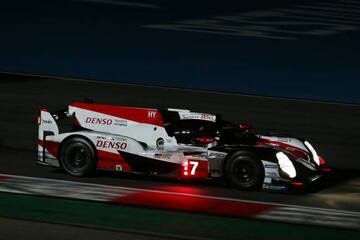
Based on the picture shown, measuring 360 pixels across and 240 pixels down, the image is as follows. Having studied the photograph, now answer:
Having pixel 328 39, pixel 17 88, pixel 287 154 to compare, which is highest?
pixel 328 39

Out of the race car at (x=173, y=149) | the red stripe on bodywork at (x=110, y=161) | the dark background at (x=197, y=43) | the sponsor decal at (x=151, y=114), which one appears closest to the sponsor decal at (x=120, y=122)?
the race car at (x=173, y=149)

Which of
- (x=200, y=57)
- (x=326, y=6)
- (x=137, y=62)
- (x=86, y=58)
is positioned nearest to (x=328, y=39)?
(x=326, y=6)

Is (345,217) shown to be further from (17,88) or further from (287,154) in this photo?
(17,88)

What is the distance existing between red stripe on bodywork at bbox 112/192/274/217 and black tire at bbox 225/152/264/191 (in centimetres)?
61

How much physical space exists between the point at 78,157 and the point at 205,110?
14.0 feet

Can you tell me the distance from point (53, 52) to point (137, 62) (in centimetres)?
189

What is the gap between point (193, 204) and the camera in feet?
26.5

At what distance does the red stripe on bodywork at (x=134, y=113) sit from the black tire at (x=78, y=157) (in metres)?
0.53

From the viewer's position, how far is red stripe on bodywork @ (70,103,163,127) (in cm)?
969

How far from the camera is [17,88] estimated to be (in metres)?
15.0

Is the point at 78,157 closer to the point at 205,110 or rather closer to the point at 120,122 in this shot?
the point at 120,122

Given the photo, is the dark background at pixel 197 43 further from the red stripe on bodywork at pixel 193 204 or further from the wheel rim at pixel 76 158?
the red stripe on bodywork at pixel 193 204

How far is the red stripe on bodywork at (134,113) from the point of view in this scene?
381 inches

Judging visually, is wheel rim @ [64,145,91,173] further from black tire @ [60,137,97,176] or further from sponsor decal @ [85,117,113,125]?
sponsor decal @ [85,117,113,125]
